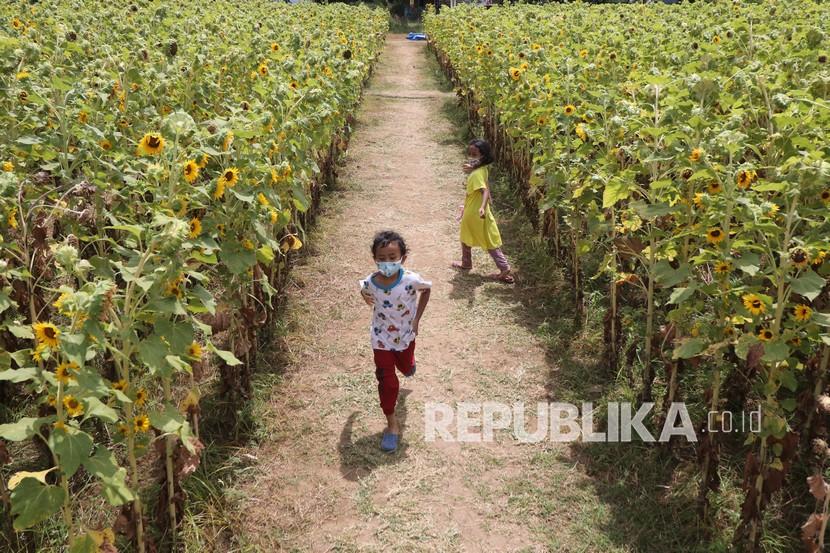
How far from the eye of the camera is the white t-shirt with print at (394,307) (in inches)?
154

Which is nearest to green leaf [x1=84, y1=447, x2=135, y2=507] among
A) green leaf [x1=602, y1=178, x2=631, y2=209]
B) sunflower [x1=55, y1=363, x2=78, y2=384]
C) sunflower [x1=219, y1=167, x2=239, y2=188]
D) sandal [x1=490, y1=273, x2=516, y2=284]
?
sunflower [x1=55, y1=363, x2=78, y2=384]

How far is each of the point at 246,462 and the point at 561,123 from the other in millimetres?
3123

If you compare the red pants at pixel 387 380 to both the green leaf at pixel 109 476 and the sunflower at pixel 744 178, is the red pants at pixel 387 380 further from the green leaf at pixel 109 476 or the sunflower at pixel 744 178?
the sunflower at pixel 744 178

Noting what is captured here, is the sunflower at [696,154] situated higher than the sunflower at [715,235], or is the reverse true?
the sunflower at [696,154]

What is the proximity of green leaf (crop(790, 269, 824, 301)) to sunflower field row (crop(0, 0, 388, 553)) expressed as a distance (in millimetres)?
2272

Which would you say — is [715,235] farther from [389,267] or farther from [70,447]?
[70,447]

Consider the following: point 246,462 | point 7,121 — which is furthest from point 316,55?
point 246,462

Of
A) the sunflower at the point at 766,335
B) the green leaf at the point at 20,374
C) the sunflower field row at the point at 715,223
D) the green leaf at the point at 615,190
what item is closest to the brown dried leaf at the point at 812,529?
the sunflower field row at the point at 715,223

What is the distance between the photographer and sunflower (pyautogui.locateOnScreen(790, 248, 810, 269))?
9.40 ft

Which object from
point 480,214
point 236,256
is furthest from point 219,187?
point 480,214

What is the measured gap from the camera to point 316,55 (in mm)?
6566

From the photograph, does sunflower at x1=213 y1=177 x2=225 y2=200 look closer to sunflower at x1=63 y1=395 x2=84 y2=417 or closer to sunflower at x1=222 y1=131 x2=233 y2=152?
sunflower at x1=222 y1=131 x2=233 y2=152

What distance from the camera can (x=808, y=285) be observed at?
287 cm

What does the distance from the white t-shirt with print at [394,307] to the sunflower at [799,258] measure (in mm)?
1722
